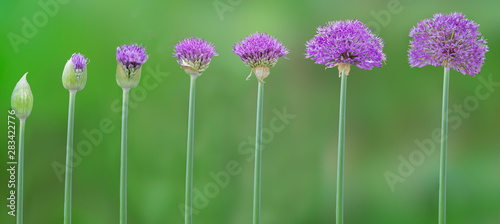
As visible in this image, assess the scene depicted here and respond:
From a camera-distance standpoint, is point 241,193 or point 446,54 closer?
point 446,54

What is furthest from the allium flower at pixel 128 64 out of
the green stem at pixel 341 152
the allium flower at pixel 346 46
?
the green stem at pixel 341 152

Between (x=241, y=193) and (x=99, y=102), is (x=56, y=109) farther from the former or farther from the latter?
(x=241, y=193)

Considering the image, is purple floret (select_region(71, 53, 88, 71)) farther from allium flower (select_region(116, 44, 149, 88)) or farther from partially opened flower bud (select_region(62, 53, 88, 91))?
allium flower (select_region(116, 44, 149, 88))

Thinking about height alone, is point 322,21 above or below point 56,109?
above

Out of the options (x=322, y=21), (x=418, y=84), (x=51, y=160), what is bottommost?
(x=51, y=160)

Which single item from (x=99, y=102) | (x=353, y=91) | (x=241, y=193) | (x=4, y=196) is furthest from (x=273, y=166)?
(x=4, y=196)

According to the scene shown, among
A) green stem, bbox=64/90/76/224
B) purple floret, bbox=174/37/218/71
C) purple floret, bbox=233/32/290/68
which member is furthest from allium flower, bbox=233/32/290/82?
green stem, bbox=64/90/76/224
